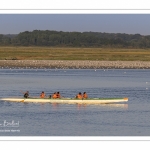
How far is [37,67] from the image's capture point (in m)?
113

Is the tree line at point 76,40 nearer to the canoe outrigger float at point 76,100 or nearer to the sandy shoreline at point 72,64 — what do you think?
the sandy shoreline at point 72,64

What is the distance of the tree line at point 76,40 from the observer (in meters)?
171

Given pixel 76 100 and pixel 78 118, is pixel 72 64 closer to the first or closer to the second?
pixel 76 100

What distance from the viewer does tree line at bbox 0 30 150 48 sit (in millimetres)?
171250

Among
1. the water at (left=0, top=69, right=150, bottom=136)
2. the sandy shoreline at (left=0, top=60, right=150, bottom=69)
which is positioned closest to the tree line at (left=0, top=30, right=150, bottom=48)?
the sandy shoreline at (left=0, top=60, right=150, bottom=69)

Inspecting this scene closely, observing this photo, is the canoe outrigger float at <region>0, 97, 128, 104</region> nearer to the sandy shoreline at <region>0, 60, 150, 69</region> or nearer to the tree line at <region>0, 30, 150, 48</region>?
the sandy shoreline at <region>0, 60, 150, 69</region>

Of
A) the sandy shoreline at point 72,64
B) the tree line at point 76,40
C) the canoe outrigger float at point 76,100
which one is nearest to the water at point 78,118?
the canoe outrigger float at point 76,100

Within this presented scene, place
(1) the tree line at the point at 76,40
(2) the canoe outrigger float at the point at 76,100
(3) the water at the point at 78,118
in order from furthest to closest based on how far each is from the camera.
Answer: (1) the tree line at the point at 76,40 < (2) the canoe outrigger float at the point at 76,100 < (3) the water at the point at 78,118

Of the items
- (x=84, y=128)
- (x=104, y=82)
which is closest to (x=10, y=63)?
(x=104, y=82)

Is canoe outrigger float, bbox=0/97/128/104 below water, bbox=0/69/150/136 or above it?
above

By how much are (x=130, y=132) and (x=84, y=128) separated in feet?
10.2

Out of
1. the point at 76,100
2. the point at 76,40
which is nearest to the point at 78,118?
the point at 76,100

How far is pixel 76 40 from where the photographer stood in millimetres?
176750

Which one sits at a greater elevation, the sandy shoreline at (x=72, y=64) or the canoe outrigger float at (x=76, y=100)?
the sandy shoreline at (x=72, y=64)
